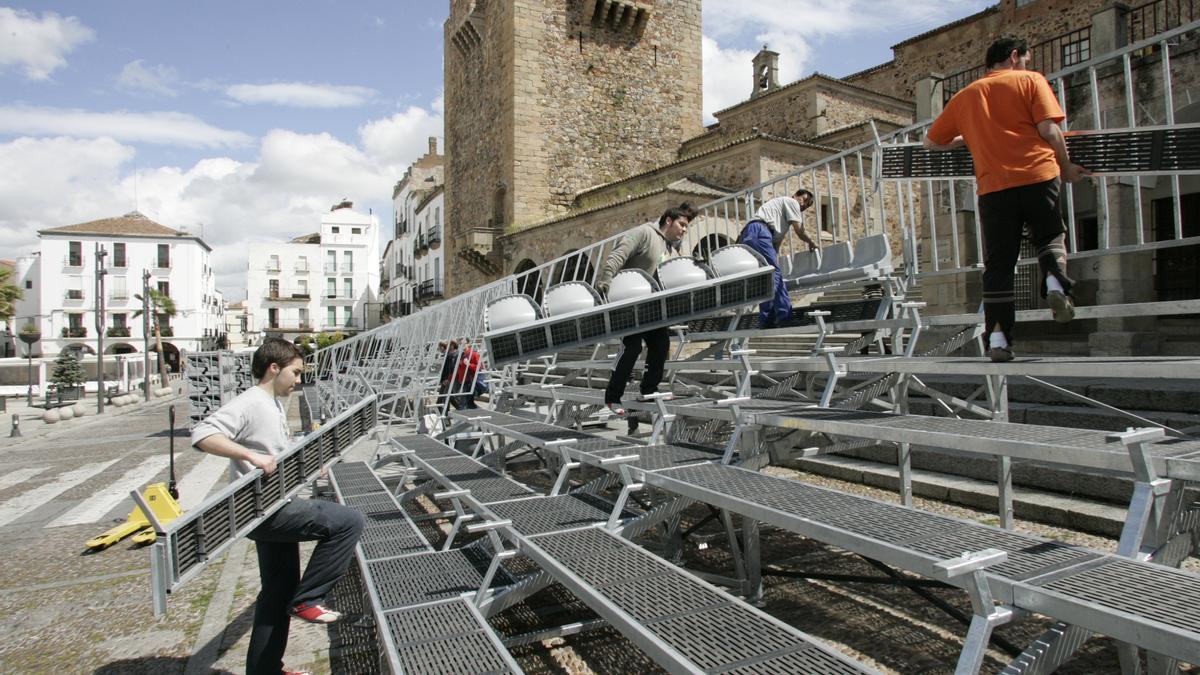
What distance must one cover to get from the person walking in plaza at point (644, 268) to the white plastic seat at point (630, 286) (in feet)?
0.91

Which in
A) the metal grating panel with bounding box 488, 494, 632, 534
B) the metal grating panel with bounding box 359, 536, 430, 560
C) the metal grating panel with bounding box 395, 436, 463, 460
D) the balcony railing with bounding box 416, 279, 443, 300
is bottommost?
the metal grating panel with bounding box 359, 536, 430, 560

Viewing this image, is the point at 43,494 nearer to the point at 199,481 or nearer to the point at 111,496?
the point at 111,496

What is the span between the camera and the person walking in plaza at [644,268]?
5.28 m

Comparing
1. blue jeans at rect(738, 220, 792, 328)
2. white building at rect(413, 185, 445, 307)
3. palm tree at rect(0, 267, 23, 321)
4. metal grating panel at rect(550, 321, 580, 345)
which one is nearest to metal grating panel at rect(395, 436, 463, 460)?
metal grating panel at rect(550, 321, 580, 345)

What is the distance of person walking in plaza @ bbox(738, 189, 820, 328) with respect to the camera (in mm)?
5789

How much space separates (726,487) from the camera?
2.81 metres

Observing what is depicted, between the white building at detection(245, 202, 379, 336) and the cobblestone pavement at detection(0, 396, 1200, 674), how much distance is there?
70.6m

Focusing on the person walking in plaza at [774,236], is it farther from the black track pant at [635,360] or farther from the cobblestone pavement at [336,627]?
the cobblestone pavement at [336,627]

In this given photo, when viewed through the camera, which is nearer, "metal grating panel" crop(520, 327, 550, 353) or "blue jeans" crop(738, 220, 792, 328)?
"metal grating panel" crop(520, 327, 550, 353)

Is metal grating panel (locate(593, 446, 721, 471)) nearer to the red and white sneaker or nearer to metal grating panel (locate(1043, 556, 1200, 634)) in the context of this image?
the red and white sneaker

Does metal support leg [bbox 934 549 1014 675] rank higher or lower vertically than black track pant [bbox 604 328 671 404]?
lower

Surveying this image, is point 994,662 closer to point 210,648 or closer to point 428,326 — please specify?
point 210,648

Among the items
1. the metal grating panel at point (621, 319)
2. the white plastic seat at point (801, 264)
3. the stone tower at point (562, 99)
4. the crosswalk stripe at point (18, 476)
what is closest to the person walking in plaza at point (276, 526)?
the metal grating panel at point (621, 319)

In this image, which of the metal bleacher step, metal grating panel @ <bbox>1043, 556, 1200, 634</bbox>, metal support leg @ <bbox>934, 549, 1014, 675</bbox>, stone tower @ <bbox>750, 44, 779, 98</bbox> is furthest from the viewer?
stone tower @ <bbox>750, 44, 779, 98</bbox>
